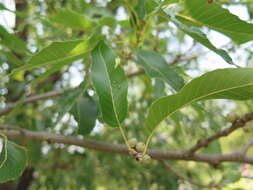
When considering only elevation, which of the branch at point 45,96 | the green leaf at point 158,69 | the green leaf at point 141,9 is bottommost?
the branch at point 45,96

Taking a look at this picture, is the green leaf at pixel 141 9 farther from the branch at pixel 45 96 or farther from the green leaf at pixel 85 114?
the branch at pixel 45 96

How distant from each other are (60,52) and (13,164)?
31 cm

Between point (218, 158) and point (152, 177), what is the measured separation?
1.24 metres

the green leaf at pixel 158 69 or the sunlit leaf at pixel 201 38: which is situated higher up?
the sunlit leaf at pixel 201 38

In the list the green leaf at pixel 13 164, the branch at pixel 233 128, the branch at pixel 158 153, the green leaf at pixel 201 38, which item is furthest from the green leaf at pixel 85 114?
the green leaf at pixel 201 38

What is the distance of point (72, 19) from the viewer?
104 centimetres

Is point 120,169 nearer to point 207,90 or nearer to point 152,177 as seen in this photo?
point 152,177

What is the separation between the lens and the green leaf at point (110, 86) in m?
0.73

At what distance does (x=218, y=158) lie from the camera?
3.08ft

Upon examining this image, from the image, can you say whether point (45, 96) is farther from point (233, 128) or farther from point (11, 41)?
point (233, 128)

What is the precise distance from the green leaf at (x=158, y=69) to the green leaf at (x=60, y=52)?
17 centimetres

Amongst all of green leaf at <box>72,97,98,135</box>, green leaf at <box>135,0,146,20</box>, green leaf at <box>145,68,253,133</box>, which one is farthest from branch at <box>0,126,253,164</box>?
green leaf at <box>135,0,146,20</box>

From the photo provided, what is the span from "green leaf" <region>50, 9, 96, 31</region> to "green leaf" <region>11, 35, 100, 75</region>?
26 centimetres

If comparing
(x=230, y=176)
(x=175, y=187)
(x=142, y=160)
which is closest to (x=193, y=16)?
(x=142, y=160)
